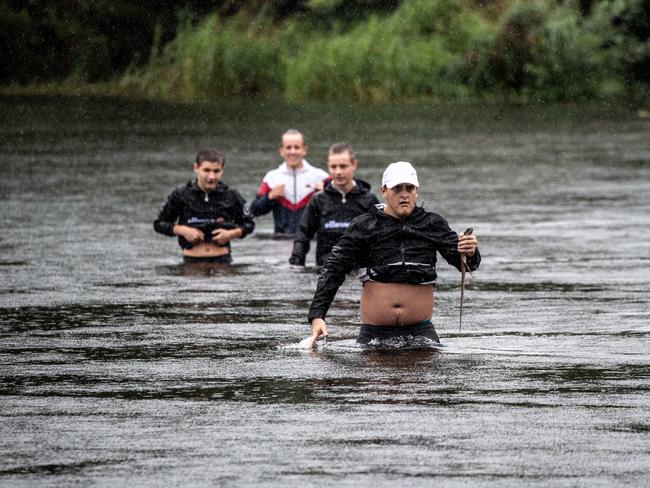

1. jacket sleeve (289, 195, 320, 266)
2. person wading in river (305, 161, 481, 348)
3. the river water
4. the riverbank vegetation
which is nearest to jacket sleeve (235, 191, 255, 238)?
the river water

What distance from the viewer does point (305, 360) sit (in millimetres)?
12906

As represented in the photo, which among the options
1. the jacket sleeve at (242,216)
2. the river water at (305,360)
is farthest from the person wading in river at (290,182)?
the jacket sleeve at (242,216)

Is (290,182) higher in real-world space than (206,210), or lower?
higher

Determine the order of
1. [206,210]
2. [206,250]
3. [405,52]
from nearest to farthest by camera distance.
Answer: [206,210]
[206,250]
[405,52]

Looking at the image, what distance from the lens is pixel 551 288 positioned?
1791cm

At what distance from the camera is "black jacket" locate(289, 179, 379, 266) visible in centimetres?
1830

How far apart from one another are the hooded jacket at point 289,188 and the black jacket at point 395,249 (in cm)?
903

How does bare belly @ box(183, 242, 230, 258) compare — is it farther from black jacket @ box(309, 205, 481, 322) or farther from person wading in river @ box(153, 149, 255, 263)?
black jacket @ box(309, 205, 481, 322)

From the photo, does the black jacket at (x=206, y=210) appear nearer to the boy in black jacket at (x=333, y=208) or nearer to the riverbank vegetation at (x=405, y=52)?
the boy in black jacket at (x=333, y=208)

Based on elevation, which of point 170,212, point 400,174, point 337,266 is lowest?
point 337,266

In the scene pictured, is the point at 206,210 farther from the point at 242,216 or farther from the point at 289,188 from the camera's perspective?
the point at 289,188

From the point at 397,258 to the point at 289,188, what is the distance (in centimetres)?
966

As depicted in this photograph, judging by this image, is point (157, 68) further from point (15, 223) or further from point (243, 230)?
point (243, 230)

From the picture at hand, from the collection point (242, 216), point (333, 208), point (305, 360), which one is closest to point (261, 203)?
point (242, 216)
